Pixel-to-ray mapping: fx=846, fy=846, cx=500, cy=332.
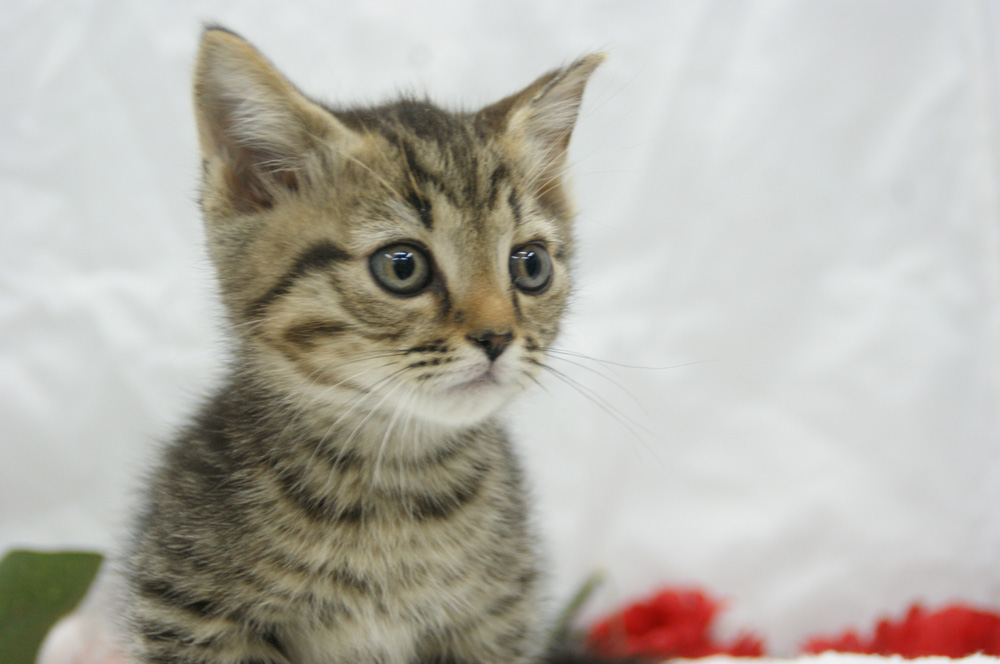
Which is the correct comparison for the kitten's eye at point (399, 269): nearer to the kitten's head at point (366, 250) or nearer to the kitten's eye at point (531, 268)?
the kitten's head at point (366, 250)

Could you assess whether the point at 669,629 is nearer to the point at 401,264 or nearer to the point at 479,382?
the point at 479,382

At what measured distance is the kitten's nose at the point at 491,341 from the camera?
0.82 metres

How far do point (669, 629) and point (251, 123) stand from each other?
96 centimetres

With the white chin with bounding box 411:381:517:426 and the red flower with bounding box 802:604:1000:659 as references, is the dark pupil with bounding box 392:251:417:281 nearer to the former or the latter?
the white chin with bounding box 411:381:517:426

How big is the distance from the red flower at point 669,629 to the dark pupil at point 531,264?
0.57 metres

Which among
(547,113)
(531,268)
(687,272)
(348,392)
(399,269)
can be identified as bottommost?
(348,392)

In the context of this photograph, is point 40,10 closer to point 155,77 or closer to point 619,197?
point 155,77

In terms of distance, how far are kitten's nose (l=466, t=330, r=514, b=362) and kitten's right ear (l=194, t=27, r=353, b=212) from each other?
256 mm

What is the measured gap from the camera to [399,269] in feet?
2.78

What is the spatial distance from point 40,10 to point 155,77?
0.65 ft

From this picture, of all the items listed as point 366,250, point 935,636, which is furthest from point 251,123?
point 935,636

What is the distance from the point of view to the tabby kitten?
828 millimetres

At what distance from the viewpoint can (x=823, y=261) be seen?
1555 mm

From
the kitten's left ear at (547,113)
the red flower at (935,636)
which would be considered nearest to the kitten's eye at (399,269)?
the kitten's left ear at (547,113)
